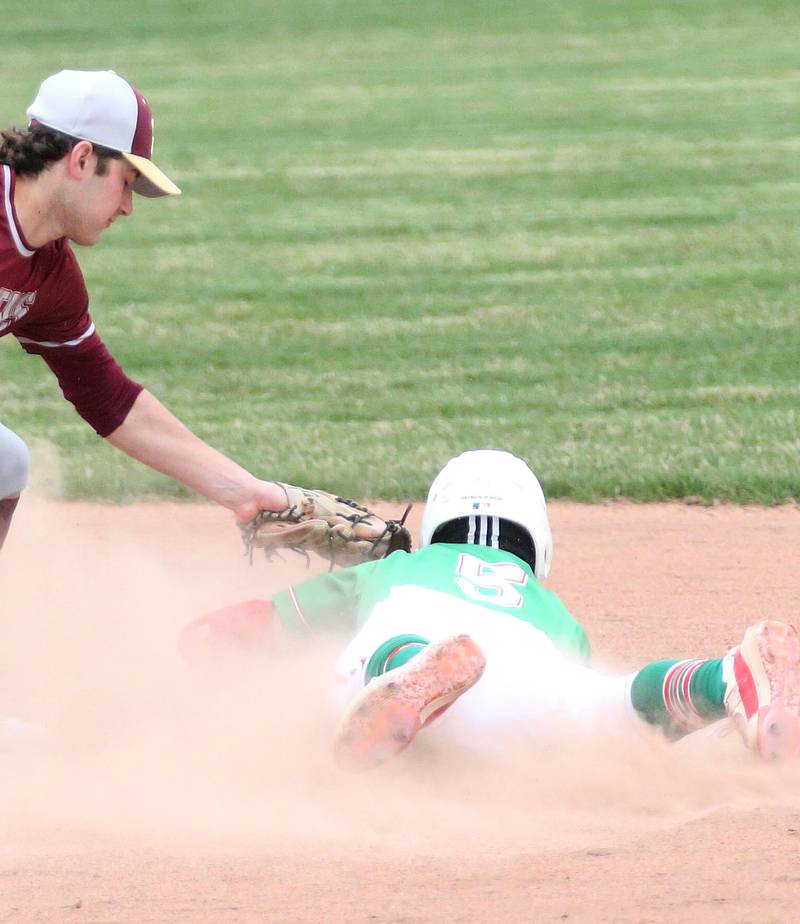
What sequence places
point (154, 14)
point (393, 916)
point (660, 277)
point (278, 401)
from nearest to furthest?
point (393, 916)
point (278, 401)
point (660, 277)
point (154, 14)

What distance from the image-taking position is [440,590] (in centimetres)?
422

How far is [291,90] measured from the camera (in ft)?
61.5

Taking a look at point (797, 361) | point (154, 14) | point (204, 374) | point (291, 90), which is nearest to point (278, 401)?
point (204, 374)

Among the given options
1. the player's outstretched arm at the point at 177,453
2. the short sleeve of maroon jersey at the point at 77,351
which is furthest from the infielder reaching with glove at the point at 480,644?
the short sleeve of maroon jersey at the point at 77,351

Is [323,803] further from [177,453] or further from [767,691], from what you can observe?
[177,453]

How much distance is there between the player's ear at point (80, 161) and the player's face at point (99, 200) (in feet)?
0.06

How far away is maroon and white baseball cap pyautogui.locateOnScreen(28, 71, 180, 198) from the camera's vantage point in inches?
163

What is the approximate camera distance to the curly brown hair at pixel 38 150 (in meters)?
4.17

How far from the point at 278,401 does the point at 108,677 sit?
3232mm

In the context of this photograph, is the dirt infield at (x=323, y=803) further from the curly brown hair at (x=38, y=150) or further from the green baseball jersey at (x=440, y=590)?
the curly brown hair at (x=38, y=150)

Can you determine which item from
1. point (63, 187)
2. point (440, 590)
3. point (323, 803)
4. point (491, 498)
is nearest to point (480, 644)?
point (440, 590)

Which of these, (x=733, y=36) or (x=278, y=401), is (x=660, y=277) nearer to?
(x=278, y=401)

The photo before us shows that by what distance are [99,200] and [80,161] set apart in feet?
0.37

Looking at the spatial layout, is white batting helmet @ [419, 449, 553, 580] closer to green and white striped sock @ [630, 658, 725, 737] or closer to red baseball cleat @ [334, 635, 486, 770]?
green and white striped sock @ [630, 658, 725, 737]
